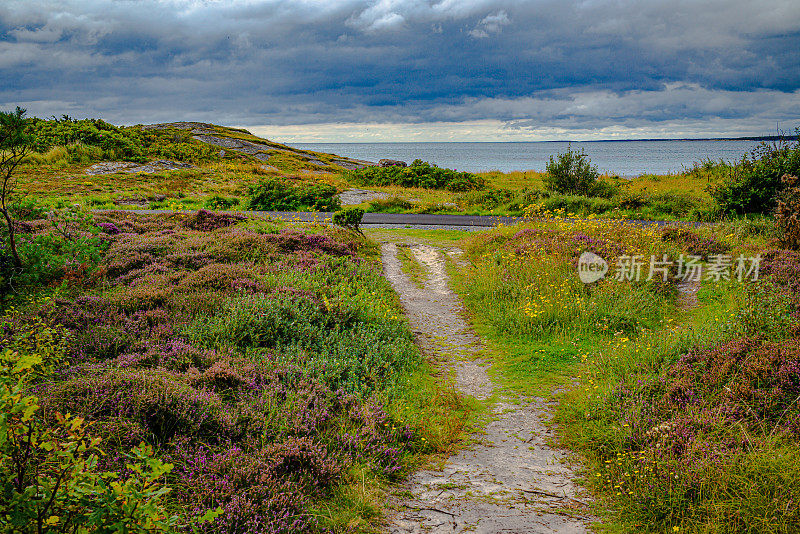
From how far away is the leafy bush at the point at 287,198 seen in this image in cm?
2769

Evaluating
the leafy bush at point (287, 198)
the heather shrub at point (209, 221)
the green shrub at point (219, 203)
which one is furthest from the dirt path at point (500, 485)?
the green shrub at point (219, 203)

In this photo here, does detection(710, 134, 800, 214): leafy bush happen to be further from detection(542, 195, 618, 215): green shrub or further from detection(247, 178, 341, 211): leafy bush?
detection(247, 178, 341, 211): leafy bush

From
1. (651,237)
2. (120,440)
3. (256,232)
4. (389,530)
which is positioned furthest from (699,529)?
(256,232)

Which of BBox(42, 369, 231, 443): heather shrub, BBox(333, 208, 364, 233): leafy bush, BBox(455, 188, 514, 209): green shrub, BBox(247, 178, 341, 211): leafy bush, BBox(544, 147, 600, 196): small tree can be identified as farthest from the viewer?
BBox(544, 147, 600, 196): small tree

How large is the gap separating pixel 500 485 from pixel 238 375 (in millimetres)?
3507

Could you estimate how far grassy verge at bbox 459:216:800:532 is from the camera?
4453 millimetres

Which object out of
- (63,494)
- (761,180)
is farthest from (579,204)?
(63,494)

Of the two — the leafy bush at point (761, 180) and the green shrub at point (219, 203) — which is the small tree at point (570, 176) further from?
the green shrub at point (219, 203)

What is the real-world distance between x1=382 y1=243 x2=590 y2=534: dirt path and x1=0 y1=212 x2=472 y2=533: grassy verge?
36 centimetres

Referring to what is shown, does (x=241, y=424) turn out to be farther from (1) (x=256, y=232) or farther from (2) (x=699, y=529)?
(1) (x=256, y=232)

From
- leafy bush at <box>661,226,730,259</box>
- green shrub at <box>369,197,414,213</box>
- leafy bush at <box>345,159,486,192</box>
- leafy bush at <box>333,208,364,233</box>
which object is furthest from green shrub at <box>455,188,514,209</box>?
leafy bush at <box>661,226,730,259</box>

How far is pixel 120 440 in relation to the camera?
4594mm
